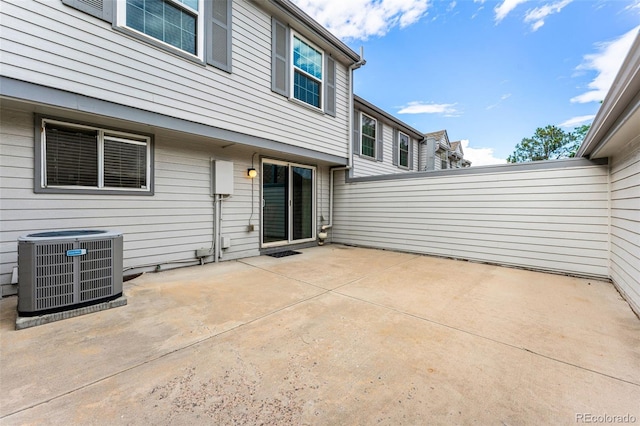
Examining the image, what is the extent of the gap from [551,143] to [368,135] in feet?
66.6

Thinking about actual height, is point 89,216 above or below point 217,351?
above

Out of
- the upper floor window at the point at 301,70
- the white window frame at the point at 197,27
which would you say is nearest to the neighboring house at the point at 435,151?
the upper floor window at the point at 301,70

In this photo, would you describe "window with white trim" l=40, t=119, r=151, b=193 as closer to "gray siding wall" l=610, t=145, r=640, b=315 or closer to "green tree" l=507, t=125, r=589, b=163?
"gray siding wall" l=610, t=145, r=640, b=315

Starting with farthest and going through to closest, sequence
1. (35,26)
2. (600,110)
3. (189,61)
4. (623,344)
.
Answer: (189,61)
(35,26)
(600,110)
(623,344)

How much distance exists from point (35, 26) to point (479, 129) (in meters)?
22.8

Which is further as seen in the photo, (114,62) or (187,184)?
(187,184)

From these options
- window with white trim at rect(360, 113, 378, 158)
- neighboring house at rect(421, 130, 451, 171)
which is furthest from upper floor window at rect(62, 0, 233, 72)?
neighboring house at rect(421, 130, 451, 171)

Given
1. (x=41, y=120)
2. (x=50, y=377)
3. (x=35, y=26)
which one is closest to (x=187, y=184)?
(x=41, y=120)

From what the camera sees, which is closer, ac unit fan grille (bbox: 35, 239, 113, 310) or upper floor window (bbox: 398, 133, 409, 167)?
ac unit fan grille (bbox: 35, 239, 113, 310)

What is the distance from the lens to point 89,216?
370 centimetres

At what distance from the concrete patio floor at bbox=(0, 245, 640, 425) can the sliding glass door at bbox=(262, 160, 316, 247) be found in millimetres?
2823

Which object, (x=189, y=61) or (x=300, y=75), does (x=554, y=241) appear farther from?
(x=189, y=61)

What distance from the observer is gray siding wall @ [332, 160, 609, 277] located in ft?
14.3

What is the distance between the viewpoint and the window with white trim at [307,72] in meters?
5.78
